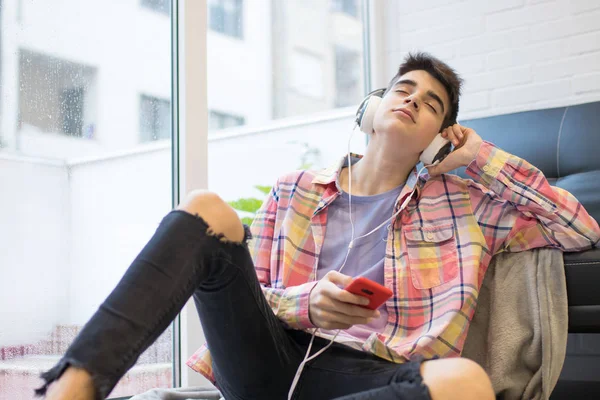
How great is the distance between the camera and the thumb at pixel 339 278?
1177 millimetres

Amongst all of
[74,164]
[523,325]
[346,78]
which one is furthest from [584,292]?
[346,78]

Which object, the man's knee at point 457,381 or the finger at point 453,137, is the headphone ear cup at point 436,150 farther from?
the man's knee at point 457,381

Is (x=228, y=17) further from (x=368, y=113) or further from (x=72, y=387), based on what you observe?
(x=72, y=387)

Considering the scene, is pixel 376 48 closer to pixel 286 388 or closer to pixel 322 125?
pixel 322 125

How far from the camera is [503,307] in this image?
1508 millimetres

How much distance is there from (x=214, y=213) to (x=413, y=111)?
2.21 feet

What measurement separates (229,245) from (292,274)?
15.2 inches

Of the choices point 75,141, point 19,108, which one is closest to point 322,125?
point 75,141

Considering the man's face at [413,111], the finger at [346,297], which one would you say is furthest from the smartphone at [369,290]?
the man's face at [413,111]

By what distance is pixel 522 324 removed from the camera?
1.47m

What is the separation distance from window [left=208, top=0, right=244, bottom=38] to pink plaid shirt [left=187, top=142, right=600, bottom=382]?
1.46 m

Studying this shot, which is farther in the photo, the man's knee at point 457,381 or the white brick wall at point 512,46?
the white brick wall at point 512,46

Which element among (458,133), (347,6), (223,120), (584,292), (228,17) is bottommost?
(584,292)

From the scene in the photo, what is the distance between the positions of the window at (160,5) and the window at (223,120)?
1.08 m
